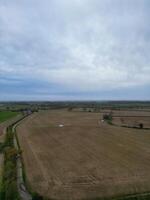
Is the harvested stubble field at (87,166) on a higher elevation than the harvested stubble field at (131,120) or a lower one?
lower

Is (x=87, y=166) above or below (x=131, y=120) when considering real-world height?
below

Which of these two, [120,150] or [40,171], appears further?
[120,150]

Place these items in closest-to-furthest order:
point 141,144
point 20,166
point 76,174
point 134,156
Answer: point 76,174, point 20,166, point 134,156, point 141,144

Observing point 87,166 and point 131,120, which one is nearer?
point 87,166

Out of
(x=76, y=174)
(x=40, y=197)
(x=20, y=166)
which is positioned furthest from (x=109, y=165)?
(x=40, y=197)

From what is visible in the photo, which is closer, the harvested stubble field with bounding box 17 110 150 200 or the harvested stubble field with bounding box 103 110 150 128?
the harvested stubble field with bounding box 17 110 150 200

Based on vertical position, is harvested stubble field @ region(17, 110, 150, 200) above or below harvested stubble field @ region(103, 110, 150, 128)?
below

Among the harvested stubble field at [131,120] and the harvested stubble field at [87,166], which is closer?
the harvested stubble field at [87,166]

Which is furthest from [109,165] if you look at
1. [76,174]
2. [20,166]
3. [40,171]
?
[20,166]

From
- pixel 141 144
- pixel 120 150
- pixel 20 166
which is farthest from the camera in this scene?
pixel 141 144

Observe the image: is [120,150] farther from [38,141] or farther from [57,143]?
[38,141]
